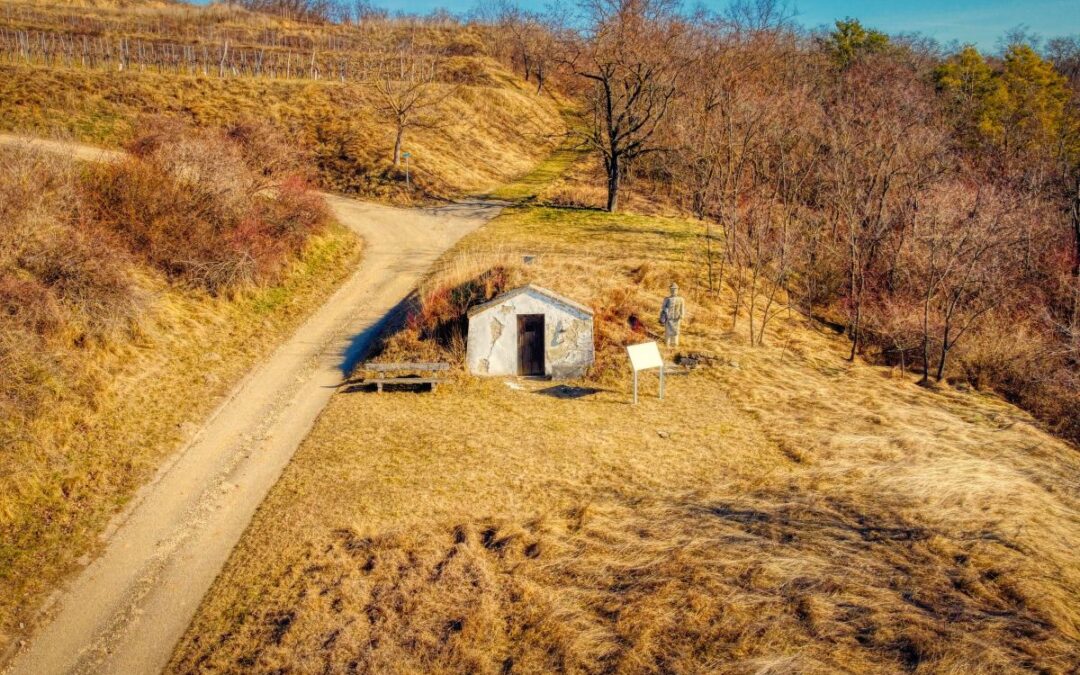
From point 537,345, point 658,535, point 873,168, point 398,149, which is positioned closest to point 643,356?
point 537,345

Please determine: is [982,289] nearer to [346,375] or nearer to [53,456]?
[346,375]

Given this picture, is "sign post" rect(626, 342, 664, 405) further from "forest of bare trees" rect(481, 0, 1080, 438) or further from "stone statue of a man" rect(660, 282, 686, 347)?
"forest of bare trees" rect(481, 0, 1080, 438)

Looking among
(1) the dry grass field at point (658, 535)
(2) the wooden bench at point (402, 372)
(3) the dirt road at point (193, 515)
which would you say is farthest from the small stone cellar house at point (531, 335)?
(3) the dirt road at point (193, 515)

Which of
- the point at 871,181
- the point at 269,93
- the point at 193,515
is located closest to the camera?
the point at 193,515

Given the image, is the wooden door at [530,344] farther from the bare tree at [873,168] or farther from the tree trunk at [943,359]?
the tree trunk at [943,359]

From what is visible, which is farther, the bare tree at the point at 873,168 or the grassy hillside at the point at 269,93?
the grassy hillside at the point at 269,93

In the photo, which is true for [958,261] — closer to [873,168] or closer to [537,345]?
[873,168]

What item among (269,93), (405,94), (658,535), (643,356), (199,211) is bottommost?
(658,535)
